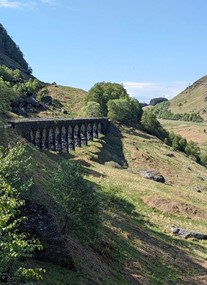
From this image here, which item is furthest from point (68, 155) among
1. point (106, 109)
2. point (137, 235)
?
point (106, 109)

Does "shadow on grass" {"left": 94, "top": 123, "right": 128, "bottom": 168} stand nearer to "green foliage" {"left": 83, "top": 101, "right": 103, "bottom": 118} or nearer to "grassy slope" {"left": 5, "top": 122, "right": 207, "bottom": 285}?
"grassy slope" {"left": 5, "top": 122, "right": 207, "bottom": 285}

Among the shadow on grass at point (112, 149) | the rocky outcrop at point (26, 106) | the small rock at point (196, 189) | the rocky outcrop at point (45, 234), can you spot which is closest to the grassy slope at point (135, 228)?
the rocky outcrop at point (45, 234)

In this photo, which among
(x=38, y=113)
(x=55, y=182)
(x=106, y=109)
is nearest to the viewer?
(x=55, y=182)

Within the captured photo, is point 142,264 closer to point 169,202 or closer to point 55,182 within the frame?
point 55,182

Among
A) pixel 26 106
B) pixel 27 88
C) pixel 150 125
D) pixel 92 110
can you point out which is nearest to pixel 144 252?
pixel 26 106

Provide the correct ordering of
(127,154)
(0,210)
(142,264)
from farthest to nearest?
(127,154) < (142,264) < (0,210)

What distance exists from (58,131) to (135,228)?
47.4 metres

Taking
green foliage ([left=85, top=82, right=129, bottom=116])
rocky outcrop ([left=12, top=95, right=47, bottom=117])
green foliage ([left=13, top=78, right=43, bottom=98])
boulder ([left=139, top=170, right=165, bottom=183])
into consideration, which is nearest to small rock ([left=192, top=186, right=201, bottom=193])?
boulder ([left=139, top=170, right=165, bottom=183])

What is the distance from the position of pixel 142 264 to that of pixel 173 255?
25.9 feet

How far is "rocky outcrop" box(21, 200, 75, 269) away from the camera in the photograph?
29.7 meters

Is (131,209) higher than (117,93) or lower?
lower

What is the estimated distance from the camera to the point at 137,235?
5062cm

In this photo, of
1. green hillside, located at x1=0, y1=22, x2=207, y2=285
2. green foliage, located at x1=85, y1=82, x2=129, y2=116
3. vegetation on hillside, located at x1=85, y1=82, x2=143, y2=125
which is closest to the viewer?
green hillside, located at x1=0, y1=22, x2=207, y2=285

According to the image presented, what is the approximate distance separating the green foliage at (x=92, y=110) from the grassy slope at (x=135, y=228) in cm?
4584
